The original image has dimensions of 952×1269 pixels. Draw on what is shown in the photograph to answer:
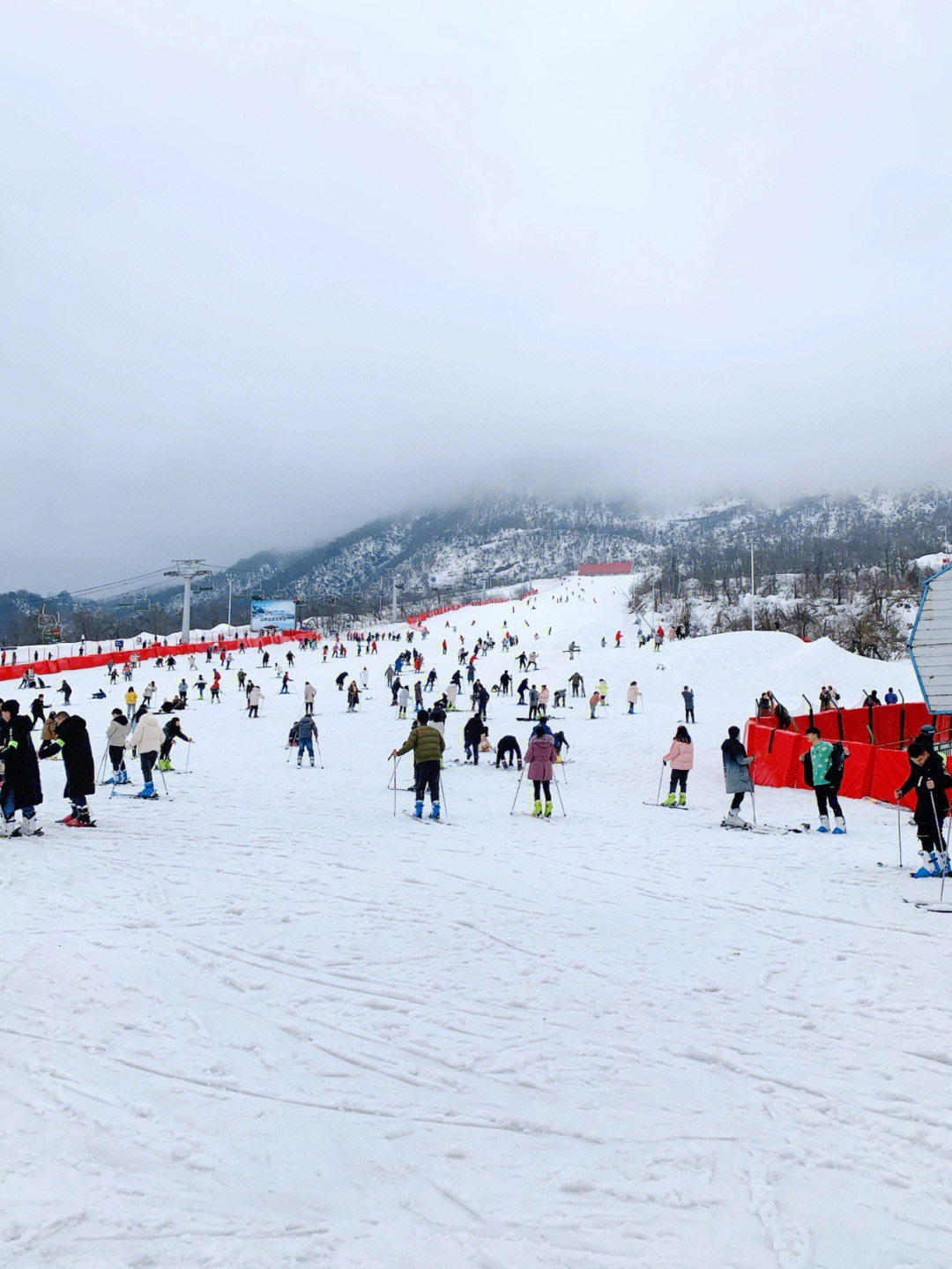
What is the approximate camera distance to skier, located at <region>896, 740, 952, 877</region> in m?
8.44

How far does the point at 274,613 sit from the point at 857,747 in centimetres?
8315

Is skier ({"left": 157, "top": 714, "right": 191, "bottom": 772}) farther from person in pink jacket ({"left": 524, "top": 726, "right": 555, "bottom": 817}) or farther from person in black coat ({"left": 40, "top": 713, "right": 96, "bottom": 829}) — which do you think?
person in pink jacket ({"left": 524, "top": 726, "right": 555, "bottom": 817})

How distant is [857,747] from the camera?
15.2m

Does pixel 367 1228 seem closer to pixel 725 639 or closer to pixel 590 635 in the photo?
pixel 725 639

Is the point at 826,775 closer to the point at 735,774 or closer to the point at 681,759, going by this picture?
the point at 735,774

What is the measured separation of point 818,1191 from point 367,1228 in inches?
75.3

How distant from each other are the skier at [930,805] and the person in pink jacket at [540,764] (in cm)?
520

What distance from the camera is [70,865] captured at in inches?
326

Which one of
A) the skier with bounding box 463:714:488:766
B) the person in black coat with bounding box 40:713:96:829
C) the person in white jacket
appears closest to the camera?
the person in black coat with bounding box 40:713:96:829

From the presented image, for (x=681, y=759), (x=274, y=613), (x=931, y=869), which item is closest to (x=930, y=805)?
(x=931, y=869)

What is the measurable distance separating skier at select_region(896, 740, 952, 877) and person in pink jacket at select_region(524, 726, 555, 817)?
205 inches

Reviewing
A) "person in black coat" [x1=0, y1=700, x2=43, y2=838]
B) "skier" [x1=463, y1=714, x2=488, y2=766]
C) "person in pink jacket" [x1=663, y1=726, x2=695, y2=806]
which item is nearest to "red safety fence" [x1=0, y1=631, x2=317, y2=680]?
"skier" [x1=463, y1=714, x2=488, y2=766]

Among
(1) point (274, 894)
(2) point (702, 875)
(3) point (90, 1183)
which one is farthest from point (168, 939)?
(2) point (702, 875)

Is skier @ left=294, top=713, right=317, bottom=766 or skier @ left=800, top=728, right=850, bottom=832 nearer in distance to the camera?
skier @ left=800, top=728, right=850, bottom=832
